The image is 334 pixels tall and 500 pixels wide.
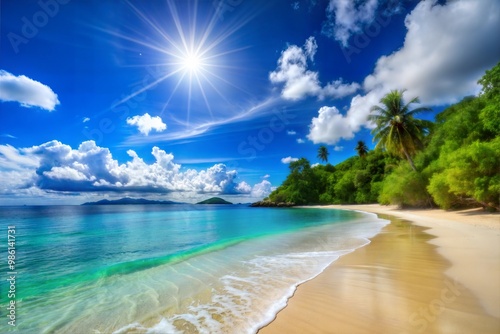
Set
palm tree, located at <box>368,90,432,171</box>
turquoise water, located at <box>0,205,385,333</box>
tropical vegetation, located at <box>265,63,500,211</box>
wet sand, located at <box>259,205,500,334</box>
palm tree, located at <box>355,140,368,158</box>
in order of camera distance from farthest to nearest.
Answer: palm tree, located at <box>355,140,368,158</box>, palm tree, located at <box>368,90,432,171</box>, tropical vegetation, located at <box>265,63,500,211</box>, turquoise water, located at <box>0,205,385,333</box>, wet sand, located at <box>259,205,500,334</box>

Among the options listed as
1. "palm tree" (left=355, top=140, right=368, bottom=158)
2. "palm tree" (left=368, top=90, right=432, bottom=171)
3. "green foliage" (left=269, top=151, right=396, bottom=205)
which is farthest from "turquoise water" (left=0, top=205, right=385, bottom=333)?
"palm tree" (left=355, top=140, right=368, bottom=158)

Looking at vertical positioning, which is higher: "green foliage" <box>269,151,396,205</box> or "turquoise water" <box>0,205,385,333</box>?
"green foliage" <box>269,151,396,205</box>

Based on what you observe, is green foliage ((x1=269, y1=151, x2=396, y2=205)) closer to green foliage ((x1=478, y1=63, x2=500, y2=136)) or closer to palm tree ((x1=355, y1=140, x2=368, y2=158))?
palm tree ((x1=355, y1=140, x2=368, y2=158))

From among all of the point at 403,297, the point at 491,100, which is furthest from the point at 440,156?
the point at 403,297

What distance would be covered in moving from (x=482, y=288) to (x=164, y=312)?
19.3ft

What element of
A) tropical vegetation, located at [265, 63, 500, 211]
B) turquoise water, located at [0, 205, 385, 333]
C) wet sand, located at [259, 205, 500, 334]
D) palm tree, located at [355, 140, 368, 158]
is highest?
palm tree, located at [355, 140, 368, 158]

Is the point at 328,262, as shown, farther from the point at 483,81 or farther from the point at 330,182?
the point at 330,182

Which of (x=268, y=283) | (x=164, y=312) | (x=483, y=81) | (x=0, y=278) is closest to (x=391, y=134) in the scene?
(x=483, y=81)

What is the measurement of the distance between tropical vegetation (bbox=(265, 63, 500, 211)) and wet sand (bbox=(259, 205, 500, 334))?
32.9 feet

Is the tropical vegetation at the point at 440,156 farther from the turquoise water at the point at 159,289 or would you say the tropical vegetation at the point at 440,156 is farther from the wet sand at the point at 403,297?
the turquoise water at the point at 159,289

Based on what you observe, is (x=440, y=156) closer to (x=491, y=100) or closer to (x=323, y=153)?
(x=491, y=100)

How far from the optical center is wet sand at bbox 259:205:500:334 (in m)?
3.08

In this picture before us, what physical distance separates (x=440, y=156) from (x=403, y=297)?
2163 centimetres

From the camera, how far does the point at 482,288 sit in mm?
4023
